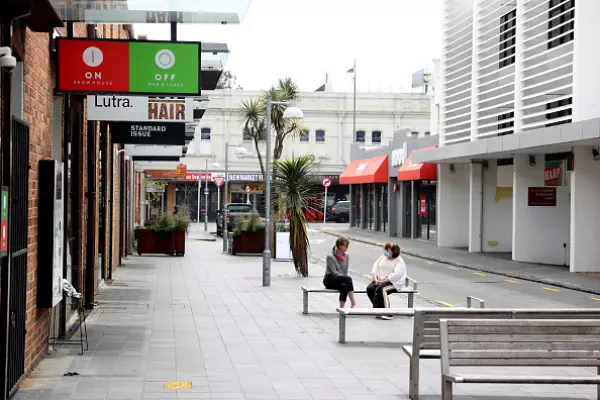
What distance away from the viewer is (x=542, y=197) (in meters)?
28.7

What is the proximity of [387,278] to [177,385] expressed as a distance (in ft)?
20.8

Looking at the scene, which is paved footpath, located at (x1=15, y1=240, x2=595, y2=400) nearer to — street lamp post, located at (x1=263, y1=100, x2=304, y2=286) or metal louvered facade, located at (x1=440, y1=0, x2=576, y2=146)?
street lamp post, located at (x1=263, y1=100, x2=304, y2=286)

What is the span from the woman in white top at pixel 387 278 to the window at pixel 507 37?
16.2 m

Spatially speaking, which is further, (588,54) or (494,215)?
(494,215)

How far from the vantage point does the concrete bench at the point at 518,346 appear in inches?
308

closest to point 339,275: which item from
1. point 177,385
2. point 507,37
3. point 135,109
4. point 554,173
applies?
point 135,109

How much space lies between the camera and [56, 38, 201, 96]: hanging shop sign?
10.2 metres

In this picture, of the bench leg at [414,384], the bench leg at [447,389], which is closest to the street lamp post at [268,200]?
the bench leg at [414,384]

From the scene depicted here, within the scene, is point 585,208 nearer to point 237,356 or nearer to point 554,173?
point 554,173

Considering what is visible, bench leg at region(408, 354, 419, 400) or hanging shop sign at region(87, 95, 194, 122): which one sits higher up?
hanging shop sign at region(87, 95, 194, 122)

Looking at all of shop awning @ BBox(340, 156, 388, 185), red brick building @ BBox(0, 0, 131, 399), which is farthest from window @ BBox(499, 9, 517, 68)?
red brick building @ BBox(0, 0, 131, 399)

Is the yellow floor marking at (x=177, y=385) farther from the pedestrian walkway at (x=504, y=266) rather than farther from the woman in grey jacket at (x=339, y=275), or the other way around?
the pedestrian walkway at (x=504, y=266)

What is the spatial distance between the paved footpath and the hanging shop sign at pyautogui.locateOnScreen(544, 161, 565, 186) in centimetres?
1123

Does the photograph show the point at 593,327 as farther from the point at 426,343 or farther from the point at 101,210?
the point at 101,210
